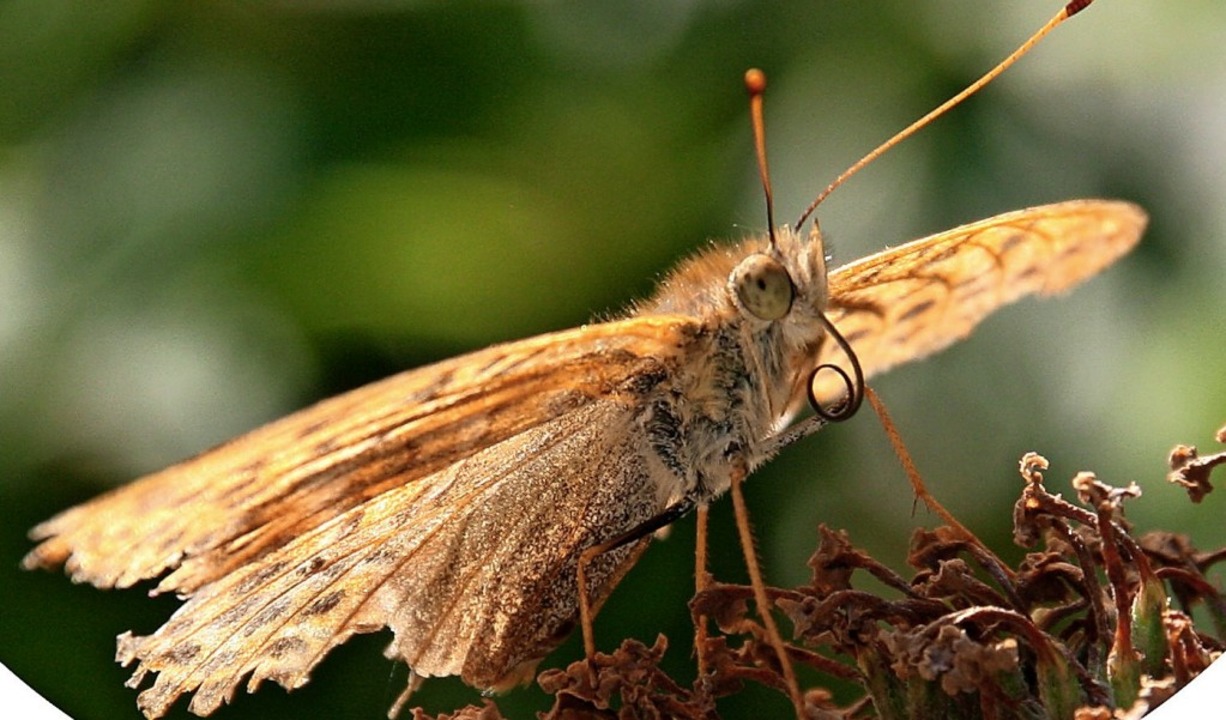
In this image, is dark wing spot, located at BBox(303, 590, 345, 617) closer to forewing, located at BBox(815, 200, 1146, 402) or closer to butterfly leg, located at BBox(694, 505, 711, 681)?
butterfly leg, located at BBox(694, 505, 711, 681)

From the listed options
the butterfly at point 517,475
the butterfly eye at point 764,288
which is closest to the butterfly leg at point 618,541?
the butterfly at point 517,475

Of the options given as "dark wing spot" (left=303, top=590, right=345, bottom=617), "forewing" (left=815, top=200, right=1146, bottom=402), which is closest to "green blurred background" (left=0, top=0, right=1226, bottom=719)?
"forewing" (left=815, top=200, right=1146, bottom=402)

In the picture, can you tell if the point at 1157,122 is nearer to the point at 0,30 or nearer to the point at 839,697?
the point at 839,697

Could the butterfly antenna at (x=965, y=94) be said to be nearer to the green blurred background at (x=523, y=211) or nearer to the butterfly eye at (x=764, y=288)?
the butterfly eye at (x=764, y=288)

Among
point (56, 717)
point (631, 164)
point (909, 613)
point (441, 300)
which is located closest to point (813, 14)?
point (631, 164)

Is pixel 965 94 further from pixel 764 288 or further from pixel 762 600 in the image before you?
pixel 762 600
